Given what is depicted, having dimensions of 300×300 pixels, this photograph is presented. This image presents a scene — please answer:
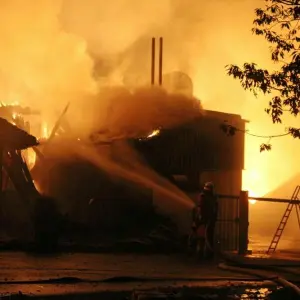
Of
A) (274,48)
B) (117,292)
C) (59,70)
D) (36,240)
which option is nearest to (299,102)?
(274,48)

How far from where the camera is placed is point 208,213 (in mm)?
12797

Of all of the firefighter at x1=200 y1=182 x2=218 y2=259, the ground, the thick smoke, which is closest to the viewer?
the ground

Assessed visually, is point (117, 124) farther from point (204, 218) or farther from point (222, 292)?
point (222, 292)

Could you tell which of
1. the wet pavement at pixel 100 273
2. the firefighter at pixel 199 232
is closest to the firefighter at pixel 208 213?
the firefighter at pixel 199 232

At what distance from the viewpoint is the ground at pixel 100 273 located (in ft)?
27.2

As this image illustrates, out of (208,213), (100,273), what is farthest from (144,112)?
(100,273)

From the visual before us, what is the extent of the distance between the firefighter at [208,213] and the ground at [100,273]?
17.7 inches

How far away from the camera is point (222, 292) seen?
858cm

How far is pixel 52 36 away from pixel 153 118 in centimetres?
704

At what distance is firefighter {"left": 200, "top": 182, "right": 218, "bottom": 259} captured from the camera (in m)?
12.7

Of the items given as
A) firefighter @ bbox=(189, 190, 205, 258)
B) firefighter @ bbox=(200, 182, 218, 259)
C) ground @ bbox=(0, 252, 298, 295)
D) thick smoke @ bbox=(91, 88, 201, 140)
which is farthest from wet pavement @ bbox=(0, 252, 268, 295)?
thick smoke @ bbox=(91, 88, 201, 140)

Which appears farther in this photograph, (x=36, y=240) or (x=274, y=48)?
(x=36, y=240)

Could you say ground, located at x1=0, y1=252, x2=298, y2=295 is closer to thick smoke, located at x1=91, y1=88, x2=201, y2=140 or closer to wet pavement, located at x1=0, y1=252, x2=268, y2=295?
wet pavement, located at x1=0, y1=252, x2=268, y2=295

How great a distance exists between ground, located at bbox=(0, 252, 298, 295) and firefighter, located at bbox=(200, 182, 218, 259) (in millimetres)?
451
